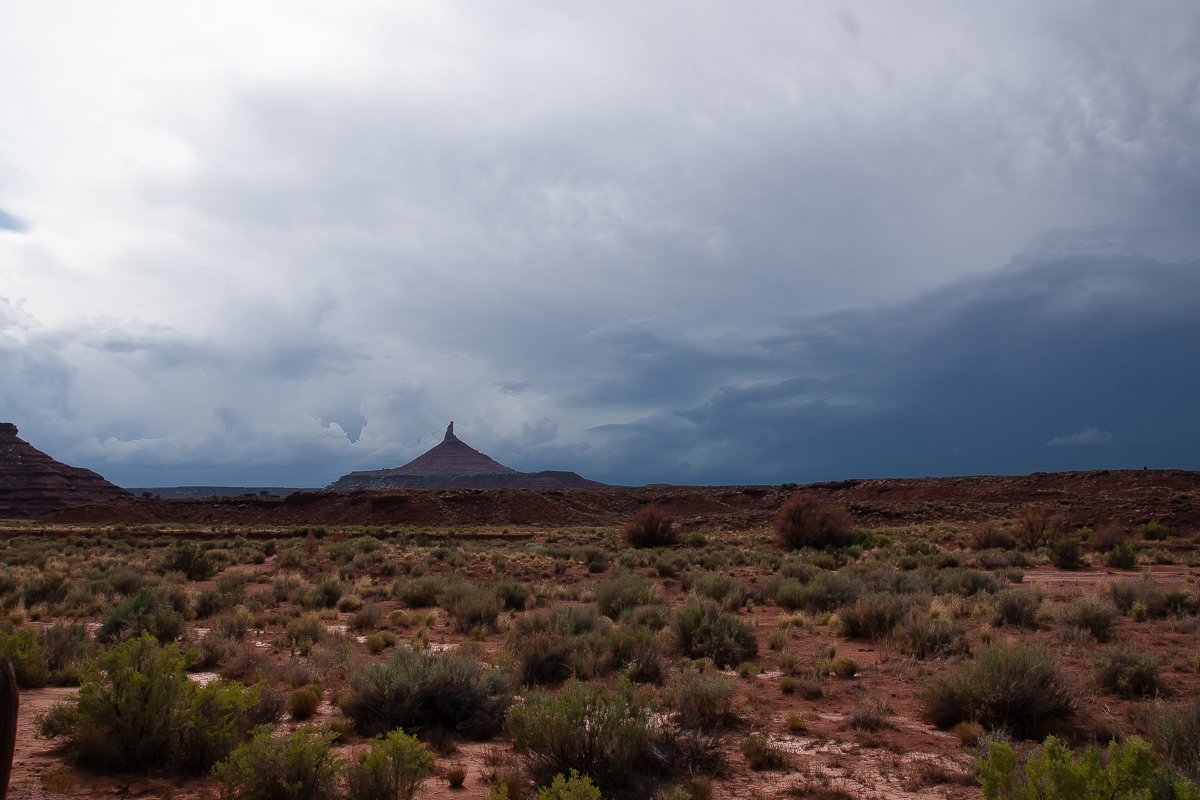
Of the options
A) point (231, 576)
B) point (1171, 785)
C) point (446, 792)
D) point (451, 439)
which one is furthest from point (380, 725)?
point (451, 439)

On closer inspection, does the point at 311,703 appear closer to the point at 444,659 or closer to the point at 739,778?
the point at 444,659

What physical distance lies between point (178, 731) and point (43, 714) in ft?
7.48

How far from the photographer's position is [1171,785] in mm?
3641

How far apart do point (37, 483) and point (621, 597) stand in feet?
378

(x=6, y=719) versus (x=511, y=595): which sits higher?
(x=6, y=719)

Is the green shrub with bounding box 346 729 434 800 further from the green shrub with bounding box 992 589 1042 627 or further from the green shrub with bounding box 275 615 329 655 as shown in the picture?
the green shrub with bounding box 992 589 1042 627

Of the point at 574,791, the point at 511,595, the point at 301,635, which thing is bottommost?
the point at 511,595

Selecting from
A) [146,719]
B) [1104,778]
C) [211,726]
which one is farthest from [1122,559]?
[146,719]

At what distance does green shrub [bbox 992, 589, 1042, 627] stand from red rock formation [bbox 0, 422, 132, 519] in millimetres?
106849

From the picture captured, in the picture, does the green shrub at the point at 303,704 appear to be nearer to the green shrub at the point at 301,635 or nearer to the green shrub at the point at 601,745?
the green shrub at the point at 601,745

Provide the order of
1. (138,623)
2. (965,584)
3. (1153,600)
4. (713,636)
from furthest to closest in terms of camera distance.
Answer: (965,584), (1153,600), (138,623), (713,636)

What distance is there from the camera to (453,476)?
15325 centimetres

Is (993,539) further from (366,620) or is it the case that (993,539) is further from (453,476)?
(453,476)

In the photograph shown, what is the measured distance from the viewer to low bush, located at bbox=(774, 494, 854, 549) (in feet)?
98.2
